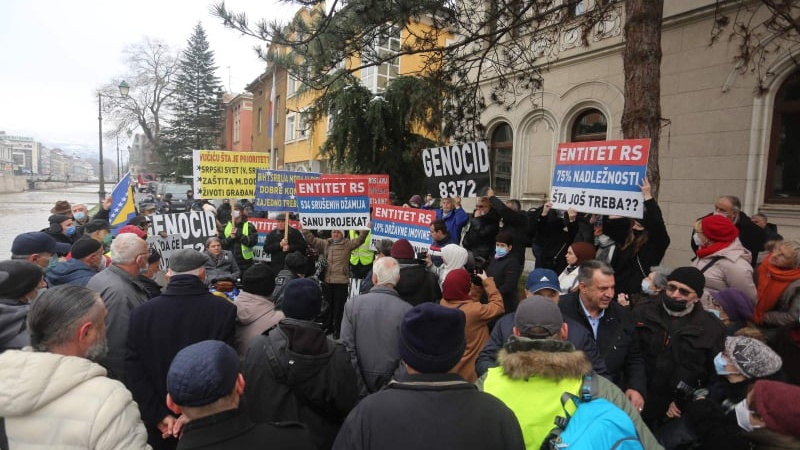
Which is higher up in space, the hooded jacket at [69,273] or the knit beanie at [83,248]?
the knit beanie at [83,248]

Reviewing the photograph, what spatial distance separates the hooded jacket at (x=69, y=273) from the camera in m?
3.82

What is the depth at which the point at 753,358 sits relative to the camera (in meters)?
2.59

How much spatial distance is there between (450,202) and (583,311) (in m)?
4.56

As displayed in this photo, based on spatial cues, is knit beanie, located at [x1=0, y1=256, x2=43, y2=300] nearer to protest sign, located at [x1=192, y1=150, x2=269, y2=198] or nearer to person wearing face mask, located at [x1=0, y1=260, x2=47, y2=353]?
person wearing face mask, located at [x1=0, y1=260, x2=47, y2=353]

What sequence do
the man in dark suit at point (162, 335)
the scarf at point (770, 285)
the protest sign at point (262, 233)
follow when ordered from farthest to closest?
the protest sign at point (262, 233) < the scarf at point (770, 285) < the man in dark suit at point (162, 335)

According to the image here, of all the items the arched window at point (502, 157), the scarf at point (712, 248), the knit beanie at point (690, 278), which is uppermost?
the arched window at point (502, 157)

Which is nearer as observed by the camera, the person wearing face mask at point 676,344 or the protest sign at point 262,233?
the person wearing face mask at point 676,344

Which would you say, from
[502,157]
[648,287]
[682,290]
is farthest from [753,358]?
[502,157]

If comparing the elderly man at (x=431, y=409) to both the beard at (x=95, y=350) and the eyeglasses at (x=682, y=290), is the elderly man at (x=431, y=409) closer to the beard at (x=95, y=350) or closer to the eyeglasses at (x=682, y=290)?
the beard at (x=95, y=350)

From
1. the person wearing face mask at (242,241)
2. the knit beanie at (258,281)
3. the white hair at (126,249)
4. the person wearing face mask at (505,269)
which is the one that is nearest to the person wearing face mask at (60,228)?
the person wearing face mask at (242,241)

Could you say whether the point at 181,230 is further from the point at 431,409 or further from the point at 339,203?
the point at 431,409

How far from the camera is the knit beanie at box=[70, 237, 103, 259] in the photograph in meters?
3.99

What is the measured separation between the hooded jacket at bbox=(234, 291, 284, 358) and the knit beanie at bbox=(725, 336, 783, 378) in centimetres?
289

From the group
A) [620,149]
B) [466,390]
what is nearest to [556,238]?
[620,149]
